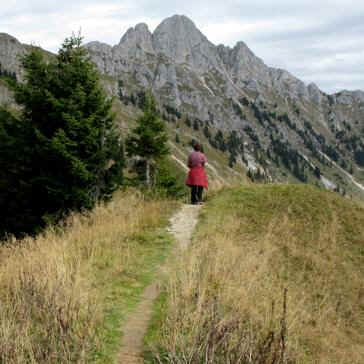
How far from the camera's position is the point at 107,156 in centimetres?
2359

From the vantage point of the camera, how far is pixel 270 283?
7445 millimetres

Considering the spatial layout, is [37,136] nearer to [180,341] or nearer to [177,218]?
[177,218]

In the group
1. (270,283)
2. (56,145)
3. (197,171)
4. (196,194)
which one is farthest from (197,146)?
(56,145)

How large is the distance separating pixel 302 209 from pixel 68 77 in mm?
16114

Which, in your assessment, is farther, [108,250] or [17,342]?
[108,250]

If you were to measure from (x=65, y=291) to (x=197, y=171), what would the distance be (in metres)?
10.4

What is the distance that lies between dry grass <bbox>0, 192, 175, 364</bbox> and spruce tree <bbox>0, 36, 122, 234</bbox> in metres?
11.3

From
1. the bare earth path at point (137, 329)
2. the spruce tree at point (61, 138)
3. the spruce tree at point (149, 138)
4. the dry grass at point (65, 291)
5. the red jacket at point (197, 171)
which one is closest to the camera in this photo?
the dry grass at point (65, 291)

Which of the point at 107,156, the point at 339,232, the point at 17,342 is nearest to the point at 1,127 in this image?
the point at 107,156

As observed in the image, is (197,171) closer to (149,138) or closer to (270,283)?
(270,283)

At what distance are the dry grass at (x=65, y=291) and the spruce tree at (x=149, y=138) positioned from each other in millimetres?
28568

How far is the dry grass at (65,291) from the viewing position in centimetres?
393

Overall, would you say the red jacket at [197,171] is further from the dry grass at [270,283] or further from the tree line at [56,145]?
the tree line at [56,145]

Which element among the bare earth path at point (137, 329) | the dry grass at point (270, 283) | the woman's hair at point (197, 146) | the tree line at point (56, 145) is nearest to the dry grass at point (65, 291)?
the bare earth path at point (137, 329)
